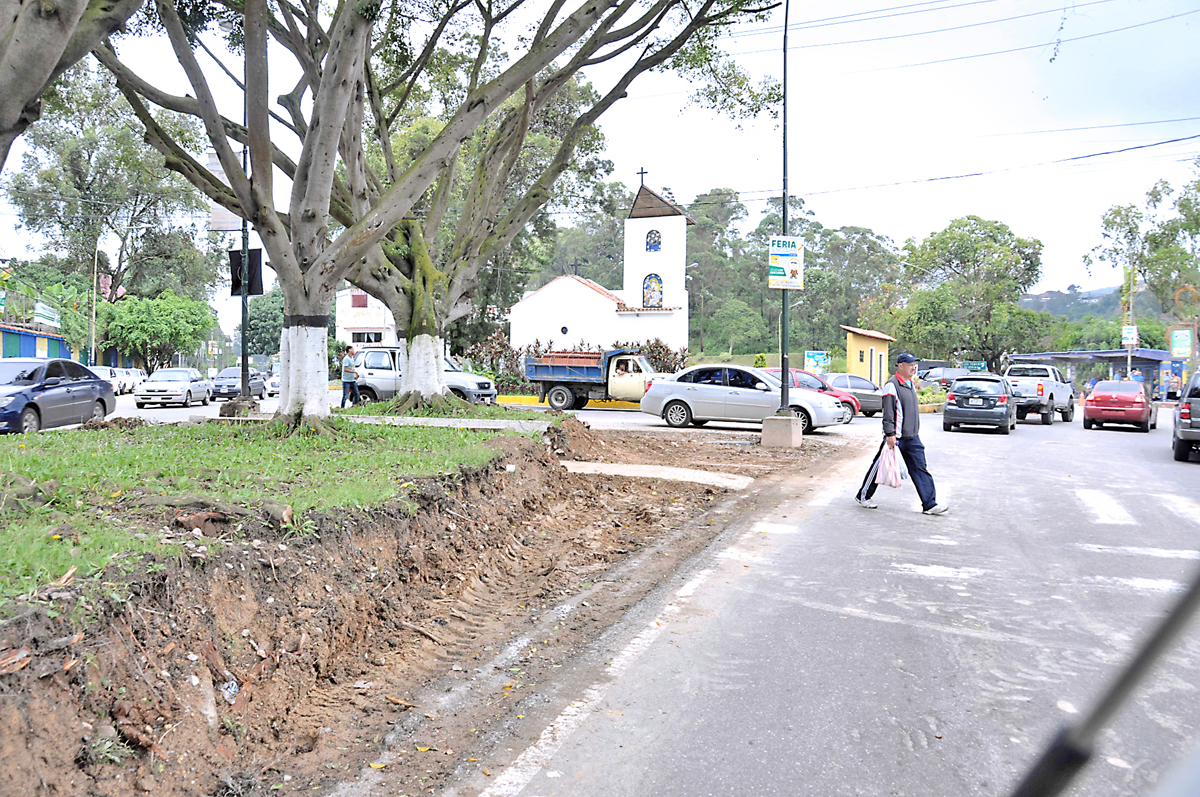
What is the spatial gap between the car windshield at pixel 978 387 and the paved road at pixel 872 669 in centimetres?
1322

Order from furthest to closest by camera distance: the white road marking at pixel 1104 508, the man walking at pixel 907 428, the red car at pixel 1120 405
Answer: the red car at pixel 1120 405 < the man walking at pixel 907 428 < the white road marking at pixel 1104 508

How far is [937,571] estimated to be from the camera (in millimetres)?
7367

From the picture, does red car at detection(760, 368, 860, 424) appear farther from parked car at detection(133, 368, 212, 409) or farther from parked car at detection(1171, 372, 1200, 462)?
parked car at detection(133, 368, 212, 409)

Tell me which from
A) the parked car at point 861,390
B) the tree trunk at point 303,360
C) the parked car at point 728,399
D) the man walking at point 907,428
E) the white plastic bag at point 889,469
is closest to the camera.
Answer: the man walking at point 907,428

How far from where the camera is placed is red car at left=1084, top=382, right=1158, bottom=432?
79.6 ft

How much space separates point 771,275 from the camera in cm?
1838

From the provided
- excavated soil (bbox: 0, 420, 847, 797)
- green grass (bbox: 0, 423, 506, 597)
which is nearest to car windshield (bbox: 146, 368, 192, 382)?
green grass (bbox: 0, 423, 506, 597)

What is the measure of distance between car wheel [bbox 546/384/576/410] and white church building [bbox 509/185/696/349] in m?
13.0

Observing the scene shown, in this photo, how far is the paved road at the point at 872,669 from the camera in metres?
3.75

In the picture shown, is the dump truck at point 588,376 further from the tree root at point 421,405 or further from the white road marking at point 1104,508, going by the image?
the white road marking at point 1104,508

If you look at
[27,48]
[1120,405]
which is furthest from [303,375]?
[1120,405]

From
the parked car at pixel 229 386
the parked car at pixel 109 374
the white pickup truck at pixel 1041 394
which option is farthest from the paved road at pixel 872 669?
the parked car at pixel 109 374

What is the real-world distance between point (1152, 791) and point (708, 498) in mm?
10526

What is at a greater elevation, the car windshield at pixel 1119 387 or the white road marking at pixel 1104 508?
the car windshield at pixel 1119 387
